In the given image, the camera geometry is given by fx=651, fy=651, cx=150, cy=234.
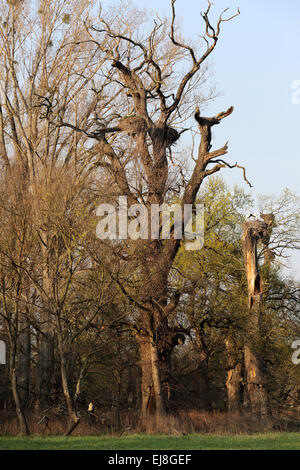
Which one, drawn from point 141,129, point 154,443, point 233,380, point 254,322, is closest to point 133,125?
point 141,129

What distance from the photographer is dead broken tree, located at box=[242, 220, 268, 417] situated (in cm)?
2256

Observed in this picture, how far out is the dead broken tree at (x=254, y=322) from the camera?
22562mm

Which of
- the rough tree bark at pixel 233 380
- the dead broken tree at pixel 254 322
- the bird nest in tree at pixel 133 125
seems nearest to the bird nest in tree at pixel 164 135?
the bird nest in tree at pixel 133 125

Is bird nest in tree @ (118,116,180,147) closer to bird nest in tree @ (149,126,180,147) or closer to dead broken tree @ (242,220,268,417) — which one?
bird nest in tree @ (149,126,180,147)

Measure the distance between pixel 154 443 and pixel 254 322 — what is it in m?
9.23

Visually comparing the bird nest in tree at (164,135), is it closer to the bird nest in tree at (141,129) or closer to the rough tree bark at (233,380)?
the bird nest in tree at (141,129)

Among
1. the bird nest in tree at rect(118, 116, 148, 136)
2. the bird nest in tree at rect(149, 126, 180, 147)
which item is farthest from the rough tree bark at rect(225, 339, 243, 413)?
the bird nest in tree at rect(118, 116, 148, 136)

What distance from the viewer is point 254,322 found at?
2256cm

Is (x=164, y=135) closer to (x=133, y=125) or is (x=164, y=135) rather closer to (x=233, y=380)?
(x=133, y=125)

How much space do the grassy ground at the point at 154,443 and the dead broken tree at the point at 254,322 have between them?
665 cm

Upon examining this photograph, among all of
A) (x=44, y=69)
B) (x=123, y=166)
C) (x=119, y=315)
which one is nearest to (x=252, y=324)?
(x=119, y=315)

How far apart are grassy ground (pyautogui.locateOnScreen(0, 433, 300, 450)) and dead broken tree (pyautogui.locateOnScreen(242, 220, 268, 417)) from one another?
665 centimetres
